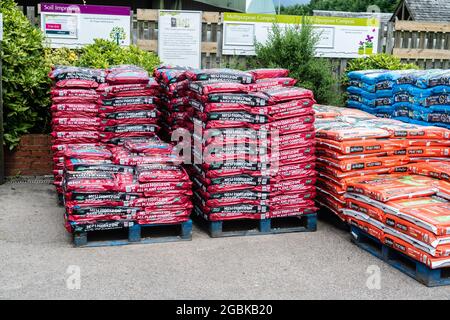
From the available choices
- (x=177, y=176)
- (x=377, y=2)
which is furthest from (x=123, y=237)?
(x=377, y=2)

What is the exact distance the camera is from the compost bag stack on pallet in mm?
8891

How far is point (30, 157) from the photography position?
381 inches

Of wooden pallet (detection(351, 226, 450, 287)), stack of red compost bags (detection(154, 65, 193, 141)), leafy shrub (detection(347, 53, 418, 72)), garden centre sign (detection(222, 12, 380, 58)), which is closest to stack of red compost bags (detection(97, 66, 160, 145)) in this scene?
stack of red compost bags (detection(154, 65, 193, 141))

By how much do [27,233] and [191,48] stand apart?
20.4 ft

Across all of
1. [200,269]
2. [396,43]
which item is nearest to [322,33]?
[396,43]

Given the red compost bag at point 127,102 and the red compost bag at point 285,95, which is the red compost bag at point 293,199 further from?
the red compost bag at point 127,102

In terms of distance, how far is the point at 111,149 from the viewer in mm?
7555

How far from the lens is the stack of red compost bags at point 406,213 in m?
5.61

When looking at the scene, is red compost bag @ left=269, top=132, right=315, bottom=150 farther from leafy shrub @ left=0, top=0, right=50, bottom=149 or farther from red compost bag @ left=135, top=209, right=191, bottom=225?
leafy shrub @ left=0, top=0, right=50, bottom=149

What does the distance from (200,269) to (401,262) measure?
2176mm

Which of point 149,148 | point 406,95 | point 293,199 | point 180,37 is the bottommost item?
point 293,199

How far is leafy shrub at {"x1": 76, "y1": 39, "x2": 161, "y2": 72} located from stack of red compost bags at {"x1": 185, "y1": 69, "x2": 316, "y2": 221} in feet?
11.0

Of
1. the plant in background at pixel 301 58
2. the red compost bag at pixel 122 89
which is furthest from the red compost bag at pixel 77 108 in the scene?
the plant in background at pixel 301 58

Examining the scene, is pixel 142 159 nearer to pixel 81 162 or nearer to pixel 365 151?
pixel 81 162
